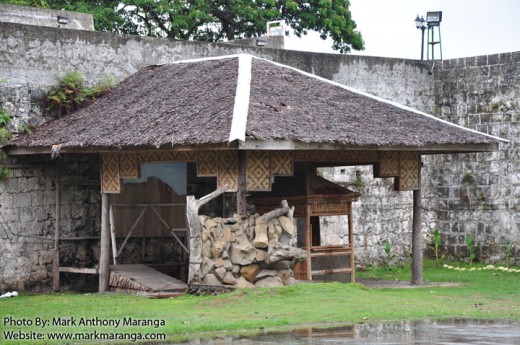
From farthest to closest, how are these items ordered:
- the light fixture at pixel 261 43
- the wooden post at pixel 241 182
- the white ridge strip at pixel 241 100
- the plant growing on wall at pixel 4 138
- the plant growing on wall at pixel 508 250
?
the light fixture at pixel 261 43 → the plant growing on wall at pixel 508 250 → the plant growing on wall at pixel 4 138 → the wooden post at pixel 241 182 → the white ridge strip at pixel 241 100

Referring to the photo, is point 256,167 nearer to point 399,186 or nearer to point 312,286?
point 312,286

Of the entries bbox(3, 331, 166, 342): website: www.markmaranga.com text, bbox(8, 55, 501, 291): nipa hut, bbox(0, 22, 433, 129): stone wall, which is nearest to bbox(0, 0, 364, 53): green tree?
bbox(0, 22, 433, 129): stone wall

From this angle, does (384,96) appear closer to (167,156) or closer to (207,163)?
(167,156)

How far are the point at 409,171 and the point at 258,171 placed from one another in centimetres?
335

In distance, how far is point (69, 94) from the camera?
1959cm

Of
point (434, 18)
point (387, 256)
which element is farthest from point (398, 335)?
point (434, 18)

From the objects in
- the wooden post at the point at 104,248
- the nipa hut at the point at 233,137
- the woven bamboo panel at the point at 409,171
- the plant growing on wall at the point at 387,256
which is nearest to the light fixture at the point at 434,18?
the plant growing on wall at the point at 387,256

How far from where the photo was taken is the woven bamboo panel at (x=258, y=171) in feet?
56.0

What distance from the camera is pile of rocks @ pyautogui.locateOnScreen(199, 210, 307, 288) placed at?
16562 mm

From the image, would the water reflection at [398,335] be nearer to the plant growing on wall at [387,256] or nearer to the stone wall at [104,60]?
the stone wall at [104,60]

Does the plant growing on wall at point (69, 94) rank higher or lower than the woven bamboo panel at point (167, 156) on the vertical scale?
higher

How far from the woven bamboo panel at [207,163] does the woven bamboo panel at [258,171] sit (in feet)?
1.83

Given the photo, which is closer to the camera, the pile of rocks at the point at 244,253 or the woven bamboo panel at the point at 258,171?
the pile of rocks at the point at 244,253

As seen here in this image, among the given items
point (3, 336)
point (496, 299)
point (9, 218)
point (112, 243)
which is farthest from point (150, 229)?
point (3, 336)
